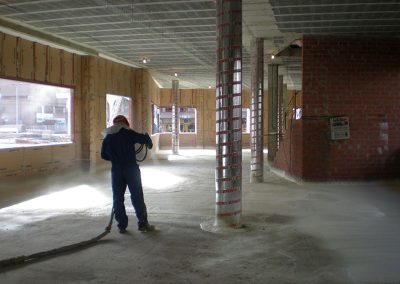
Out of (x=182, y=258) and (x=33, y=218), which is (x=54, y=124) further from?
(x=182, y=258)

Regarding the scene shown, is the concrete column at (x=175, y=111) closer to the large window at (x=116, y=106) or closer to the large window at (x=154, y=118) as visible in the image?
the large window at (x=154, y=118)

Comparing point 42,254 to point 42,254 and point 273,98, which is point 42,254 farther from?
point 273,98

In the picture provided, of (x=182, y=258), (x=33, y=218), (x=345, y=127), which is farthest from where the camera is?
(x=345, y=127)

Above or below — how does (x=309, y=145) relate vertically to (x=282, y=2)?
below

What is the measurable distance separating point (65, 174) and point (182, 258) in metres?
8.51

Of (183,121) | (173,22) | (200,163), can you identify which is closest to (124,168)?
(173,22)

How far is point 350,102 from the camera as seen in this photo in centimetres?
1001

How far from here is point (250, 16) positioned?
341 inches

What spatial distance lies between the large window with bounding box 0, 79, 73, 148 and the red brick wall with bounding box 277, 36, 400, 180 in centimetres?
690

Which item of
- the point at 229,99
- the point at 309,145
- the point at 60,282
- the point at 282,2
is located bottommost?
the point at 60,282

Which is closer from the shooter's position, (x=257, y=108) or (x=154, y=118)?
(x=257, y=108)

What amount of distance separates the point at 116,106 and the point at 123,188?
10.4 metres

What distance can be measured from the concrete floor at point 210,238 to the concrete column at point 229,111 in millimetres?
418

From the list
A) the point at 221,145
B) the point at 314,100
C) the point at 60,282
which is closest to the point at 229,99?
the point at 221,145
